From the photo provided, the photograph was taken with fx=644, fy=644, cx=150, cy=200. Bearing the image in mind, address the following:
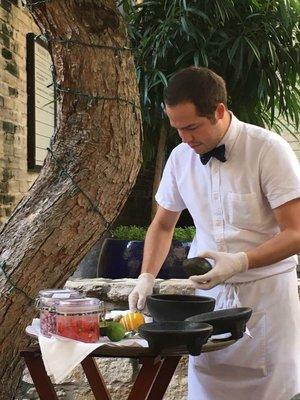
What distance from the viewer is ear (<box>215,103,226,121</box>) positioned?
6.27ft

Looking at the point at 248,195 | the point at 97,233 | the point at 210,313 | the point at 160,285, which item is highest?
the point at 248,195

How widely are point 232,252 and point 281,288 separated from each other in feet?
0.61

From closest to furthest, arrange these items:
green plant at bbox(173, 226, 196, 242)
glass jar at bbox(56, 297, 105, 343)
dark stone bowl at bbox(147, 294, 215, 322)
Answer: glass jar at bbox(56, 297, 105, 343) < dark stone bowl at bbox(147, 294, 215, 322) < green plant at bbox(173, 226, 196, 242)

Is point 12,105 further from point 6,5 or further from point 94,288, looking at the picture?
point 94,288

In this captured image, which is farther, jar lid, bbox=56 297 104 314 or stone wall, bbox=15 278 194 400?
stone wall, bbox=15 278 194 400

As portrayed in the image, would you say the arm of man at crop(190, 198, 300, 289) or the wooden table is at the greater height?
the arm of man at crop(190, 198, 300, 289)

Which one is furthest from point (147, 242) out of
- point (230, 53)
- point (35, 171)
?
point (35, 171)

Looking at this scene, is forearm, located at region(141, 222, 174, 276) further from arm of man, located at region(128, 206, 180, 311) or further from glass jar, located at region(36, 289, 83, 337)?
glass jar, located at region(36, 289, 83, 337)

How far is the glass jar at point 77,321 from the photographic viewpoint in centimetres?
140

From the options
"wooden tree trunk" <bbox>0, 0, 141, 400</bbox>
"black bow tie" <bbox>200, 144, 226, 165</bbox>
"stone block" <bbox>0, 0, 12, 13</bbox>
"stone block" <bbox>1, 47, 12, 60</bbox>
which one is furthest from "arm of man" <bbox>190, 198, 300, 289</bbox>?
"stone block" <bbox>0, 0, 12, 13</bbox>

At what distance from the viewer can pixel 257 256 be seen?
1.82m

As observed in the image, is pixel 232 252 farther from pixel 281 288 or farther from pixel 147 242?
pixel 147 242

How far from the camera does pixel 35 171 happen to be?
3611mm

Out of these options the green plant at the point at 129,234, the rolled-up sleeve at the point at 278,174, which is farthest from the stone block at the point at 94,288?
the rolled-up sleeve at the point at 278,174
